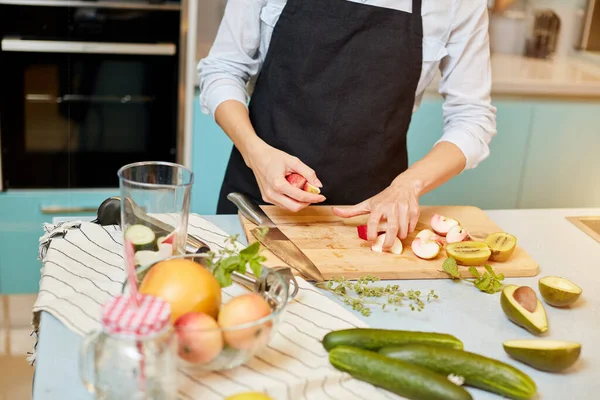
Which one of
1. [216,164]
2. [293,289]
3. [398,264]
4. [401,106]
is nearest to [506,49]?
[216,164]

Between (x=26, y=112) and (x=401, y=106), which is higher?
(x=401, y=106)

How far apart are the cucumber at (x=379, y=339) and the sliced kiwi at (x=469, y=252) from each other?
1.11 feet

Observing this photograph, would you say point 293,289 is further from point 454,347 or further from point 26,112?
point 26,112

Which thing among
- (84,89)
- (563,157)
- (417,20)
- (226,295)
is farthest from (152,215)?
(563,157)

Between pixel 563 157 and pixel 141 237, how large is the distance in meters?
2.07

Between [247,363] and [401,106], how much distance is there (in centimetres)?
85

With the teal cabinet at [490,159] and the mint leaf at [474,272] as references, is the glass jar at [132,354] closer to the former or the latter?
the mint leaf at [474,272]

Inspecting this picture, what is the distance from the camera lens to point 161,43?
2.43 metres

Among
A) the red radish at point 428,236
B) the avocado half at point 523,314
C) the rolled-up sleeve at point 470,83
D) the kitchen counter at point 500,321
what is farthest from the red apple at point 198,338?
the rolled-up sleeve at point 470,83

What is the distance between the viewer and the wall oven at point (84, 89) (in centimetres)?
236

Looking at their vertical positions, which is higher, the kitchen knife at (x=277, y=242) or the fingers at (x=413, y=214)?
the fingers at (x=413, y=214)

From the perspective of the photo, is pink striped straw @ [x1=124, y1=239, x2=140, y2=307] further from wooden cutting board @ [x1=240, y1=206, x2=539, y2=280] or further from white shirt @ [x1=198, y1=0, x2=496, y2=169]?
white shirt @ [x1=198, y1=0, x2=496, y2=169]

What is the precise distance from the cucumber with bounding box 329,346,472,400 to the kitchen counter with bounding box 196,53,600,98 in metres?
1.76

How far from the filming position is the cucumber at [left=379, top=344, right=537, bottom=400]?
0.91 m
